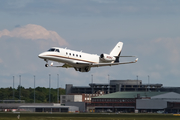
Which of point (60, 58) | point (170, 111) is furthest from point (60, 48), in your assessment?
point (170, 111)

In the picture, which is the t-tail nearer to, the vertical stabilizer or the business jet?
the vertical stabilizer

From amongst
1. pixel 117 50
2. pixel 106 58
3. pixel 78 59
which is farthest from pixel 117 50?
pixel 78 59

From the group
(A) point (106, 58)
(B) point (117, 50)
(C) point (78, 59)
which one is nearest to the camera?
(C) point (78, 59)

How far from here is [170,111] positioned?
655 feet

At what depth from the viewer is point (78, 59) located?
9531 cm

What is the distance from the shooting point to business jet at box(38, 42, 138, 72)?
298 ft

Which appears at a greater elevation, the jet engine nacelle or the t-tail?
the t-tail

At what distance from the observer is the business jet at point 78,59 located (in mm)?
90812

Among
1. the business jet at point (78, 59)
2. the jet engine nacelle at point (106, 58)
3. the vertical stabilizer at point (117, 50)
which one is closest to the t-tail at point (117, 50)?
the vertical stabilizer at point (117, 50)

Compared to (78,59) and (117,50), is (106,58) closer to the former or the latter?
(117,50)

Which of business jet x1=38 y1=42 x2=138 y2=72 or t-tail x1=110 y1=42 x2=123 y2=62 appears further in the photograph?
t-tail x1=110 y1=42 x2=123 y2=62

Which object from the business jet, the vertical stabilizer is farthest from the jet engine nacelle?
the vertical stabilizer

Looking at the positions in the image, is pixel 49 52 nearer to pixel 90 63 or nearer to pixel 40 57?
pixel 40 57

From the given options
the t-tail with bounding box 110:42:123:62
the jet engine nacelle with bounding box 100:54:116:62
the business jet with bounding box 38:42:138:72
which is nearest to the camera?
the business jet with bounding box 38:42:138:72
